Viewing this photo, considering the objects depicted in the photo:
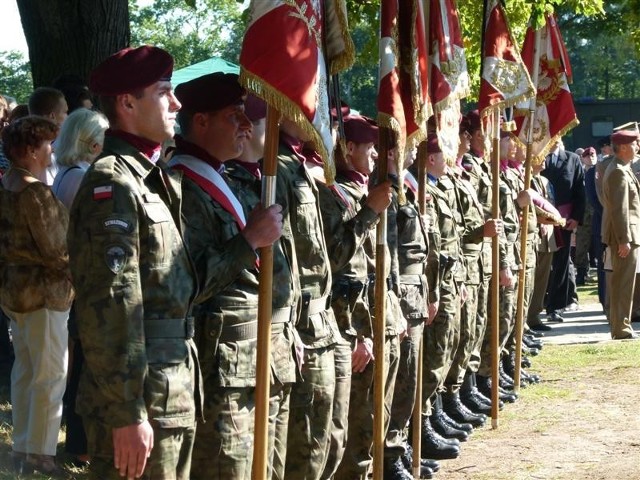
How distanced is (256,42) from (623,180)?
9808mm

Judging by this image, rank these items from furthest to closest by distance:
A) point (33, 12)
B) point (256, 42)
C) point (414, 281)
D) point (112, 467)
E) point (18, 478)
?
point (33, 12) < point (414, 281) < point (18, 478) < point (256, 42) < point (112, 467)

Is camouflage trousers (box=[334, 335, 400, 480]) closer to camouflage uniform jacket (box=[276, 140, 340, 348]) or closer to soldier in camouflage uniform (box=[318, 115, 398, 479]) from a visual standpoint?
soldier in camouflage uniform (box=[318, 115, 398, 479])

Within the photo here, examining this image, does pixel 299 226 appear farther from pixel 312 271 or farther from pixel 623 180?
pixel 623 180

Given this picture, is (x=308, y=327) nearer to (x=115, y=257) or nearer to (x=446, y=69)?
(x=115, y=257)

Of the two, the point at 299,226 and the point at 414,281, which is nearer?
the point at 299,226

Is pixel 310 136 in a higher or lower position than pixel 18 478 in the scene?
higher

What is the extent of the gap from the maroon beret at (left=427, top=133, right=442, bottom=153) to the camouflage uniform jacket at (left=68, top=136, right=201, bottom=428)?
4326mm

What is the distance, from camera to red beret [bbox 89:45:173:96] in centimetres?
404

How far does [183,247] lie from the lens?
4023mm

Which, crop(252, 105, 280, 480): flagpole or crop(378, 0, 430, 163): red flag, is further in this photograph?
A: crop(378, 0, 430, 163): red flag

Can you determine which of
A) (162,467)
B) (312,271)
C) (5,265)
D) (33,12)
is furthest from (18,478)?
(33,12)

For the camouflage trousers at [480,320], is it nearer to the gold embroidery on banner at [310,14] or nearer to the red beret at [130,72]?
the gold embroidery on banner at [310,14]

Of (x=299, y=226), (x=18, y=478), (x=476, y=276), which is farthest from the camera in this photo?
(x=476, y=276)

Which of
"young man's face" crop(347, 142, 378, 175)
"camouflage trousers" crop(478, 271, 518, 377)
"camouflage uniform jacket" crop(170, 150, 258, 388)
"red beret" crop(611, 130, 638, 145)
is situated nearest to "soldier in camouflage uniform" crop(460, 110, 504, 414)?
"camouflage trousers" crop(478, 271, 518, 377)
